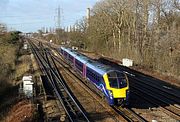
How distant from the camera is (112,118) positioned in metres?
18.6

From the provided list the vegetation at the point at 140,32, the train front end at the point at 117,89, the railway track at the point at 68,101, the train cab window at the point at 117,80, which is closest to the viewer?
the railway track at the point at 68,101

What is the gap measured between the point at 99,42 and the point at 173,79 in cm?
3638

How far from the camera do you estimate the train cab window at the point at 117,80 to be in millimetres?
20562

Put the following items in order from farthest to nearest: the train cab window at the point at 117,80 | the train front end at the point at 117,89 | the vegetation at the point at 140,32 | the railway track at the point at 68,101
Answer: the vegetation at the point at 140,32, the train cab window at the point at 117,80, the train front end at the point at 117,89, the railway track at the point at 68,101

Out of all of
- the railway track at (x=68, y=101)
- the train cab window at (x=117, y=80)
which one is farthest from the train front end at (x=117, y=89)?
the railway track at (x=68, y=101)

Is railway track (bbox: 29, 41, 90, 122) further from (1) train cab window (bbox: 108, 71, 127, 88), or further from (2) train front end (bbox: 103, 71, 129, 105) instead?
(1) train cab window (bbox: 108, 71, 127, 88)

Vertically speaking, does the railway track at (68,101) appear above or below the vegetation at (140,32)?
below

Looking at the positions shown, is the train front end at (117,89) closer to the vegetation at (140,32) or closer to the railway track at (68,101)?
the railway track at (68,101)

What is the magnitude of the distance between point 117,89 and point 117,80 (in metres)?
0.68

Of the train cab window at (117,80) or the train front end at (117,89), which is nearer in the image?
the train front end at (117,89)

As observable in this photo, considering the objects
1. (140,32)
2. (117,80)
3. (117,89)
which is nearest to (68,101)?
(117,80)

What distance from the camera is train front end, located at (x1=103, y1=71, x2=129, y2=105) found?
2025 cm

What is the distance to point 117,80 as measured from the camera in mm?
20766

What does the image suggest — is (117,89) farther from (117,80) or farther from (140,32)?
(140,32)
